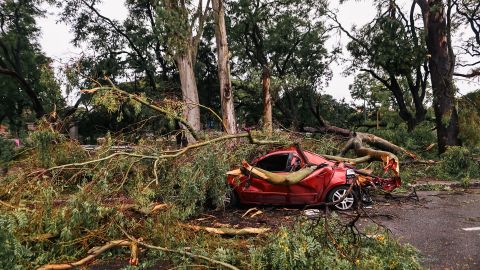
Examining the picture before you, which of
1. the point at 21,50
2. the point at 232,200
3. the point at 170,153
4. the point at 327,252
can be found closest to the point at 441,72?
the point at 232,200

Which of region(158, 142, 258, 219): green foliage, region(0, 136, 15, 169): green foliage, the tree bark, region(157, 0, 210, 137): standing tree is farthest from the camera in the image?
the tree bark

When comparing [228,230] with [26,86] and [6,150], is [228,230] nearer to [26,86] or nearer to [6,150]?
[6,150]

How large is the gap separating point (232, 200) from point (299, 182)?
156cm

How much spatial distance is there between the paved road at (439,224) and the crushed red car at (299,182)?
28.7 inches

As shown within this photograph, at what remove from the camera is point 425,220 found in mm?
7227

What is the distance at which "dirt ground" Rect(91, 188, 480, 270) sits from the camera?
532 centimetres

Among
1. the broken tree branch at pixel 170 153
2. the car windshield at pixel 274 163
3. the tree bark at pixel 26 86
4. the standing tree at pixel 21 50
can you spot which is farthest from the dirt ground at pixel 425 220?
the tree bark at pixel 26 86

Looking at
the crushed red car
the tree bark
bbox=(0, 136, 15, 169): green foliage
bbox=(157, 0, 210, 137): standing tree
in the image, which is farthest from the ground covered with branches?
the tree bark

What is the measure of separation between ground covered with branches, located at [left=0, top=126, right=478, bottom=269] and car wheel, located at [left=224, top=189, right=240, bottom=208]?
0.24 meters

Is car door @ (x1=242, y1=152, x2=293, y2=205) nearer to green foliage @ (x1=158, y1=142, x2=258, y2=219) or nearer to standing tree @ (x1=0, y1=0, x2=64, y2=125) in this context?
green foliage @ (x1=158, y1=142, x2=258, y2=219)

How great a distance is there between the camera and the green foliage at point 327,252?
429 cm

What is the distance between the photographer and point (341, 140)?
37.5ft

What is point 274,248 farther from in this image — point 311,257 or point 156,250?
point 156,250

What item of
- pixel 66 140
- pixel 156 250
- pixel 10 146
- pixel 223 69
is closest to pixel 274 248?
pixel 156 250
